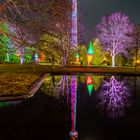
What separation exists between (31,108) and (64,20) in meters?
7.31

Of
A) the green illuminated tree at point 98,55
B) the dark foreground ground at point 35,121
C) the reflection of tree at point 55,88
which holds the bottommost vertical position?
the dark foreground ground at point 35,121

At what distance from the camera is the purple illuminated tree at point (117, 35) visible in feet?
196

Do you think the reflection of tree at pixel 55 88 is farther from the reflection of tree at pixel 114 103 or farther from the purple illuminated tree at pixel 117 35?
the purple illuminated tree at pixel 117 35

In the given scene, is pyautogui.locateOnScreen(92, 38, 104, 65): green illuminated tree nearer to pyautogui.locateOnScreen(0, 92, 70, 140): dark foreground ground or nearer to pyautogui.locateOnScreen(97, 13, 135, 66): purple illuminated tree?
pyautogui.locateOnScreen(97, 13, 135, 66): purple illuminated tree

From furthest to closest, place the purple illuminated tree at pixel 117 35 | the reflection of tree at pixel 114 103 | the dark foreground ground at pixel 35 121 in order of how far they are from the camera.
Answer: the purple illuminated tree at pixel 117 35, the reflection of tree at pixel 114 103, the dark foreground ground at pixel 35 121

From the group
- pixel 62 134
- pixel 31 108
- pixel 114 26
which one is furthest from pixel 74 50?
pixel 114 26

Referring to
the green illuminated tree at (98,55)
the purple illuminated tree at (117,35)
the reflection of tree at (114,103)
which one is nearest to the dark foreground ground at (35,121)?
the reflection of tree at (114,103)

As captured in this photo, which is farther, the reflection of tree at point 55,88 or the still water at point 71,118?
the reflection of tree at point 55,88

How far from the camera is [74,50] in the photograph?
953 centimetres

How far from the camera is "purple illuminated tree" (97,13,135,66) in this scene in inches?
2346

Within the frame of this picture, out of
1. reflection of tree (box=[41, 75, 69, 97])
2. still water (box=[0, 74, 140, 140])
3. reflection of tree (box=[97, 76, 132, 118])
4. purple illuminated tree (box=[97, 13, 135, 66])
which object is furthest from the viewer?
purple illuminated tree (box=[97, 13, 135, 66])

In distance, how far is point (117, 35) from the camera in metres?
59.8

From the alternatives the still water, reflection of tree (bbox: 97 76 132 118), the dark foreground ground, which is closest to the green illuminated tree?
reflection of tree (bbox: 97 76 132 118)

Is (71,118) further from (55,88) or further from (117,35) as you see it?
(117,35)
